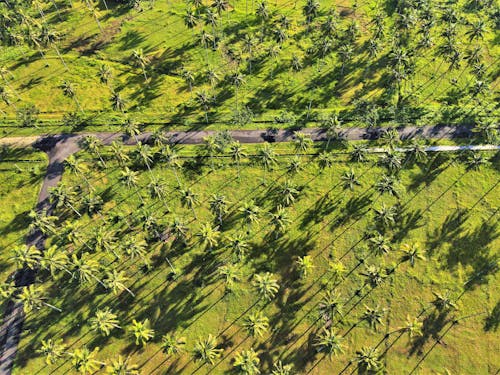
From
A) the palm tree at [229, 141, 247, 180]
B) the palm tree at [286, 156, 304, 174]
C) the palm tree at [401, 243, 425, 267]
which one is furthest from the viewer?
the palm tree at [286, 156, 304, 174]

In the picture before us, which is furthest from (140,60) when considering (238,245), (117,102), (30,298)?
(30,298)

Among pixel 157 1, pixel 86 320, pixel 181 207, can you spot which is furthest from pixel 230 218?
pixel 157 1

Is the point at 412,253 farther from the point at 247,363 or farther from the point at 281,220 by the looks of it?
the point at 247,363

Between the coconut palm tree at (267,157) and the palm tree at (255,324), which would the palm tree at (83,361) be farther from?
the coconut palm tree at (267,157)

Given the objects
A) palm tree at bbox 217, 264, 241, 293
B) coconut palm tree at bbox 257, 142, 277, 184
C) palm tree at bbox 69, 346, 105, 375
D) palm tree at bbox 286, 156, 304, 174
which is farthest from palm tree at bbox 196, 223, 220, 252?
palm tree at bbox 69, 346, 105, 375

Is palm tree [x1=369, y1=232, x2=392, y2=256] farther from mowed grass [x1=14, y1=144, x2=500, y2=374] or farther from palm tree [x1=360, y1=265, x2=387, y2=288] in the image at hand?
mowed grass [x1=14, y1=144, x2=500, y2=374]

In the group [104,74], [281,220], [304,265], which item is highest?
[104,74]
